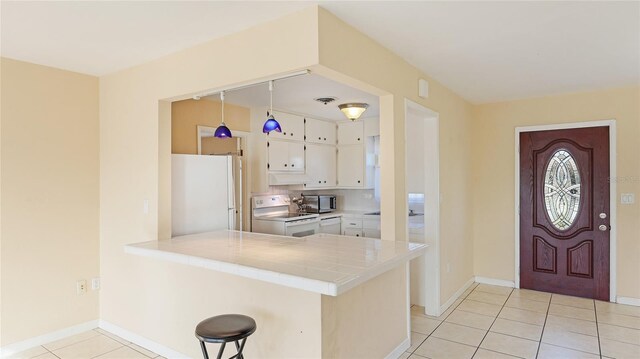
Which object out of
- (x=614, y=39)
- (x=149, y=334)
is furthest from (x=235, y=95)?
(x=614, y=39)

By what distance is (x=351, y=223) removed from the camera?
5.44 m

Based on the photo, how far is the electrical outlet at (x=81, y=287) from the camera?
342 centimetres

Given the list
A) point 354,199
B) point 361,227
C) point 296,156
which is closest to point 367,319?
point 361,227

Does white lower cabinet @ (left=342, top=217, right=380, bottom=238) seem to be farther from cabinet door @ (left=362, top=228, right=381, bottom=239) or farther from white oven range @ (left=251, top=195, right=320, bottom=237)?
white oven range @ (left=251, top=195, right=320, bottom=237)

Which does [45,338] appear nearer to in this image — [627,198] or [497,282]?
[497,282]

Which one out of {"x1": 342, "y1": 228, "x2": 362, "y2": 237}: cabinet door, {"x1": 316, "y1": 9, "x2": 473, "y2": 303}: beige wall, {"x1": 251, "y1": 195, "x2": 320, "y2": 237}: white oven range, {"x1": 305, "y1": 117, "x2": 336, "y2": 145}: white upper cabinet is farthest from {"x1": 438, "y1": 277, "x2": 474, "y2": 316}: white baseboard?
{"x1": 305, "y1": 117, "x2": 336, "y2": 145}: white upper cabinet

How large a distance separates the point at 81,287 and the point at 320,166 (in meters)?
3.28

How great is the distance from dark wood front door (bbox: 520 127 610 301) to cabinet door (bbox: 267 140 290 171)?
3000 millimetres

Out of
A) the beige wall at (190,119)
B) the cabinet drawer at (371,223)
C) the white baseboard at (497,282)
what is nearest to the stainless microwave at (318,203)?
the cabinet drawer at (371,223)

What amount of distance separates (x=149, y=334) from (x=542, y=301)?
410 cm

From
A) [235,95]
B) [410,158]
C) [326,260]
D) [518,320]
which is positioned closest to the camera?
[326,260]

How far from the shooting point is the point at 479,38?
2.66m

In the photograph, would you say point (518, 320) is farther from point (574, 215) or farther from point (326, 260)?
point (326, 260)

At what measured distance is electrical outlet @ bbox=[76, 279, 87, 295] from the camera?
11.2ft
